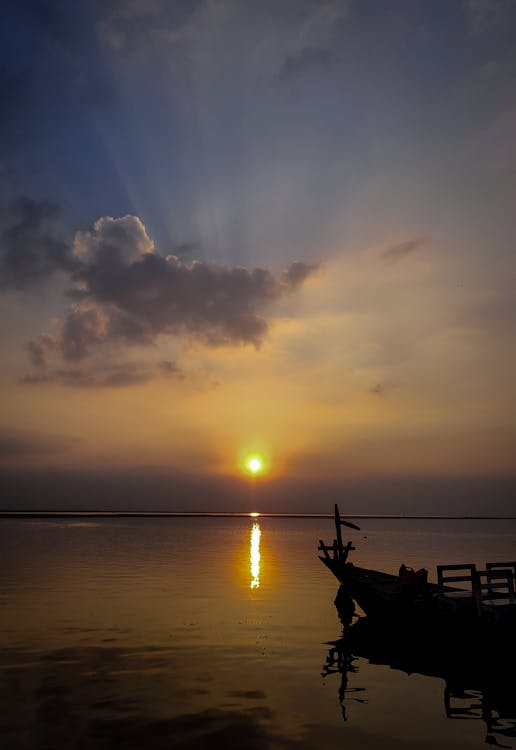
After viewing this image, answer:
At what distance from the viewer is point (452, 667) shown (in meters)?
19.3

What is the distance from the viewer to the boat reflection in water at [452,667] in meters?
14.7

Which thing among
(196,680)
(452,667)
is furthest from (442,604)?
(196,680)

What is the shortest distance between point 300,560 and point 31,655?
135ft

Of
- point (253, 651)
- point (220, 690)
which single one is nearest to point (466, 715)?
point (220, 690)

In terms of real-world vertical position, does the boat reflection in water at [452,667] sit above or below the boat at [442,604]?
below

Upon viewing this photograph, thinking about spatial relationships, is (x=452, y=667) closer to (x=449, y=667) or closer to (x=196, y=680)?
(x=449, y=667)

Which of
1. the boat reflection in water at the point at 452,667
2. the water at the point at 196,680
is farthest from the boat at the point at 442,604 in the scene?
the water at the point at 196,680

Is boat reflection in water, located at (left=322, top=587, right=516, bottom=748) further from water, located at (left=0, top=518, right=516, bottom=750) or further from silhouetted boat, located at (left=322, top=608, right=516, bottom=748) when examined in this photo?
water, located at (left=0, top=518, right=516, bottom=750)

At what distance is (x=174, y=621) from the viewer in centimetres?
2467

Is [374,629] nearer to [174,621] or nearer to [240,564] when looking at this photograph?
[174,621]

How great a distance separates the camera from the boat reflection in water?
14.7m

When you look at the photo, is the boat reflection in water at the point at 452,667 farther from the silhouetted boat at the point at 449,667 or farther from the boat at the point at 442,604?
the boat at the point at 442,604

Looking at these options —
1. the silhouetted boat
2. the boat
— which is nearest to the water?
the silhouetted boat

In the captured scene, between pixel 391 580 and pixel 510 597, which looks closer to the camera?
pixel 510 597
